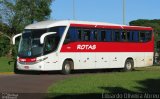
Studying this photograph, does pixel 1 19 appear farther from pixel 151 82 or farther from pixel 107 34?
pixel 151 82

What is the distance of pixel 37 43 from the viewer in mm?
30219

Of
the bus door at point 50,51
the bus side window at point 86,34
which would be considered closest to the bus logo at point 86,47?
the bus side window at point 86,34

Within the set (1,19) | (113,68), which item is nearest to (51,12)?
(1,19)

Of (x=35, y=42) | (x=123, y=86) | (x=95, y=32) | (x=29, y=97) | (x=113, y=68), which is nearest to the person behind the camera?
(x=29, y=97)

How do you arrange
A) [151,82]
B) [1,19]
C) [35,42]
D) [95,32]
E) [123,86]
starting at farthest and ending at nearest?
[1,19] < [95,32] < [35,42] < [151,82] < [123,86]

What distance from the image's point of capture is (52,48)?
30.3m

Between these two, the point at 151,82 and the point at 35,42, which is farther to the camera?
the point at 35,42

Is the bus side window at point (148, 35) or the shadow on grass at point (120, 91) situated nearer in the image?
the shadow on grass at point (120, 91)

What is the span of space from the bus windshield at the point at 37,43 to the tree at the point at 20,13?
45.6 m

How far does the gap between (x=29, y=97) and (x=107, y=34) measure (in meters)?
17.6

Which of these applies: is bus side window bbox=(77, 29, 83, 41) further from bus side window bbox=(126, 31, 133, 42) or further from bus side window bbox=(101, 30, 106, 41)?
bus side window bbox=(126, 31, 133, 42)

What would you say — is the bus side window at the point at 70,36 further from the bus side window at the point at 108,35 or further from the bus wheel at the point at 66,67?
the bus side window at the point at 108,35

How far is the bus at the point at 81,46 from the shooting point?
30.1 m

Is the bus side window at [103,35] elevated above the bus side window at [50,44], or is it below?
above
